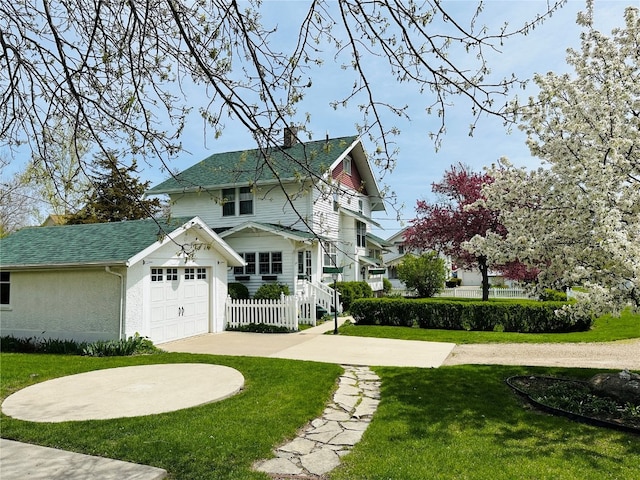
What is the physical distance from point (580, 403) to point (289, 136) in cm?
559

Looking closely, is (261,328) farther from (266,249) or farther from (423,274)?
(423,274)

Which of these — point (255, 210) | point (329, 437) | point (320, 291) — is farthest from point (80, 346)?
point (255, 210)

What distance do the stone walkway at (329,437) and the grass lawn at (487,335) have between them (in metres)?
6.16

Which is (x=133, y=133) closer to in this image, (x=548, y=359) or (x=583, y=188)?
(x=583, y=188)

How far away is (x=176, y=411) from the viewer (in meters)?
5.83

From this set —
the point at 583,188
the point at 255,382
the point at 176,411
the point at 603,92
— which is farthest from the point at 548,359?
the point at 176,411

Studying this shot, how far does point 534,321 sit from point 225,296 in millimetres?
10479

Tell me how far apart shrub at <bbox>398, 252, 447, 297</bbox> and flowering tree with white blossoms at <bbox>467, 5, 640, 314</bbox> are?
19441 millimetres

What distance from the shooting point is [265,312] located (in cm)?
1504

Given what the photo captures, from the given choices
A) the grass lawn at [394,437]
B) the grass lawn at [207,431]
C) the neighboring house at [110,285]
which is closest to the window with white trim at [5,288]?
the neighboring house at [110,285]

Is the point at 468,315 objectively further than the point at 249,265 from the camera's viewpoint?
No

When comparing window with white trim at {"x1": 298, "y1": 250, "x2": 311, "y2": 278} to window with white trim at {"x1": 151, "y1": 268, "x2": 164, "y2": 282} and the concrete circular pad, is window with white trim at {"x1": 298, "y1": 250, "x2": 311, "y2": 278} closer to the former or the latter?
window with white trim at {"x1": 151, "y1": 268, "x2": 164, "y2": 282}

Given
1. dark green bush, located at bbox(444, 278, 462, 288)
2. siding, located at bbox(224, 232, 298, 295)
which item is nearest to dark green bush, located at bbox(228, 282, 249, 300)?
siding, located at bbox(224, 232, 298, 295)

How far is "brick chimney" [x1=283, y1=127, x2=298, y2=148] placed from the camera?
3.29 metres
